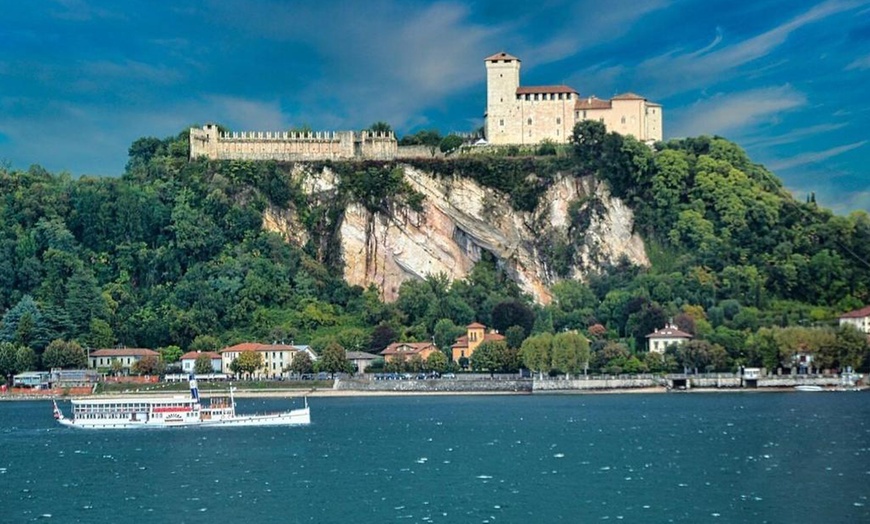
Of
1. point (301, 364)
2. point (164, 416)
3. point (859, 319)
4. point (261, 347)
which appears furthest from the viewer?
point (261, 347)

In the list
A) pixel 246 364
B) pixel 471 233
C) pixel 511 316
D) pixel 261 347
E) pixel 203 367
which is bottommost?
pixel 203 367

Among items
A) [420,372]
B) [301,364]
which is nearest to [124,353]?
[301,364]

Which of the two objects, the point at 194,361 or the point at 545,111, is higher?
the point at 545,111

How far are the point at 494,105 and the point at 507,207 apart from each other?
9045 mm

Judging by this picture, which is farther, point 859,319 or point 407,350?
point 407,350

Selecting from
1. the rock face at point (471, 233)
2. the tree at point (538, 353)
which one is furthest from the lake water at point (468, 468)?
the rock face at point (471, 233)

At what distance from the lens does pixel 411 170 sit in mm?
120062

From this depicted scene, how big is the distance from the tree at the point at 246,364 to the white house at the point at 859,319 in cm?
4108

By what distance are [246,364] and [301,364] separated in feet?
13.0

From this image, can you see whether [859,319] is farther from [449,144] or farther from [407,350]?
[449,144]

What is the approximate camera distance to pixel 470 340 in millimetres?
104750

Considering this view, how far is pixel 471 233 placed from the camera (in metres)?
118

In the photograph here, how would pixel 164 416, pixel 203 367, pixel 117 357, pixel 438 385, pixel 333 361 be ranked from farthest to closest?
pixel 117 357 → pixel 203 367 → pixel 333 361 → pixel 438 385 → pixel 164 416

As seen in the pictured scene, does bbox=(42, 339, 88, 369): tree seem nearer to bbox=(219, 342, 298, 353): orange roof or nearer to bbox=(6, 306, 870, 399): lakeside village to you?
bbox=(6, 306, 870, 399): lakeside village
